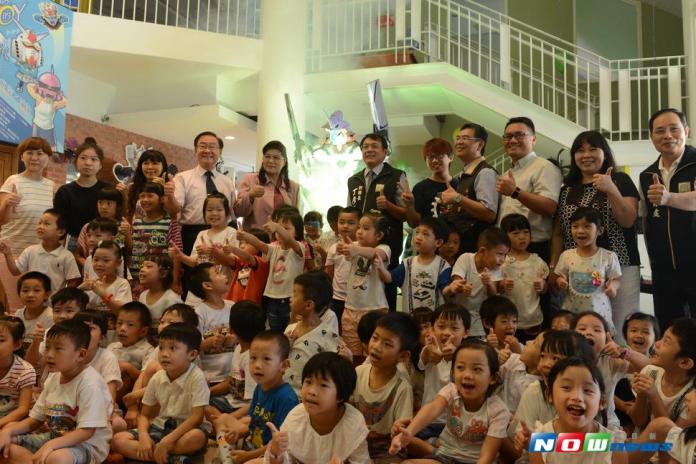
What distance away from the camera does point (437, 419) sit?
2963 millimetres

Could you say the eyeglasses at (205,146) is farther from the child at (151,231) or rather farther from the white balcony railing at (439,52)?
the white balcony railing at (439,52)

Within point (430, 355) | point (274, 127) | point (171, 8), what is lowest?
point (430, 355)

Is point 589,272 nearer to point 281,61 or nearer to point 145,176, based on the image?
point 145,176

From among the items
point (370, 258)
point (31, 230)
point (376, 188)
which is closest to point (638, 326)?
point (370, 258)

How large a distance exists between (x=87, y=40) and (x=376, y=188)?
4.51 meters

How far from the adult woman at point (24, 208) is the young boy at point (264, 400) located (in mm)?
2224

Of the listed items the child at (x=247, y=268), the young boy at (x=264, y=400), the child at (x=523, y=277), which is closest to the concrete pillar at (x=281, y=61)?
the child at (x=247, y=268)

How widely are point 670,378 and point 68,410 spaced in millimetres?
2511

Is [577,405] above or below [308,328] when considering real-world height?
below

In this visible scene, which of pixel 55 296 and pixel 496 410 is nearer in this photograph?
Answer: pixel 496 410

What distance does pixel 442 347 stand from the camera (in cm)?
301

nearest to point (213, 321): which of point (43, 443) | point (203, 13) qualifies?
point (43, 443)

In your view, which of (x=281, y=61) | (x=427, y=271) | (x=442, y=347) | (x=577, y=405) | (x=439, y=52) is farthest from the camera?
(x=439, y=52)

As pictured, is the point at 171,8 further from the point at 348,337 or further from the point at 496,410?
the point at 496,410
